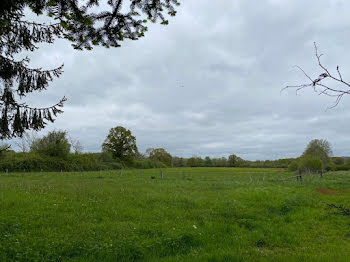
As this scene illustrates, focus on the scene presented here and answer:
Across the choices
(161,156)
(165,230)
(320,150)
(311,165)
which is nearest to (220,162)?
(161,156)

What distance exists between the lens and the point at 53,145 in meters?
45.1

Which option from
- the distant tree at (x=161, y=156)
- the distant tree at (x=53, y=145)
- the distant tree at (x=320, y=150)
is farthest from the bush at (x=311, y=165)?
the distant tree at (x=161, y=156)

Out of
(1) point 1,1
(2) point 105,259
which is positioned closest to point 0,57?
(1) point 1,1

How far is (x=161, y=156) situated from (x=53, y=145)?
4913cm

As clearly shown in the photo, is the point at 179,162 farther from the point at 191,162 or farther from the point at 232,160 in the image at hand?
the point at 232,160

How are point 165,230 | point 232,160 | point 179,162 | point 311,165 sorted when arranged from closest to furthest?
point 165,230, point 311,165, point 232,160, point 179,162

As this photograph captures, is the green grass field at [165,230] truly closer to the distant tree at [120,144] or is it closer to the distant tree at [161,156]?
the distant tree at [120,144]

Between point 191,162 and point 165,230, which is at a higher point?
point 191,162

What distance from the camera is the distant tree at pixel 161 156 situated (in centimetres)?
8988

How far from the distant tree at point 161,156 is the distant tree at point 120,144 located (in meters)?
28.2

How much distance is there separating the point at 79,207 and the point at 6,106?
6045 mm

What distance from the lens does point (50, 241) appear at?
21.9 ft

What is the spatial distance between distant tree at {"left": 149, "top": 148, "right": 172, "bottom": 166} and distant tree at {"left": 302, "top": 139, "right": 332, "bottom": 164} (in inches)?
1803

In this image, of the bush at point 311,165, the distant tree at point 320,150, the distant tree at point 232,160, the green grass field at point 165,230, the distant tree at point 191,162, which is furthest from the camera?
the distant tree at point 191,162
